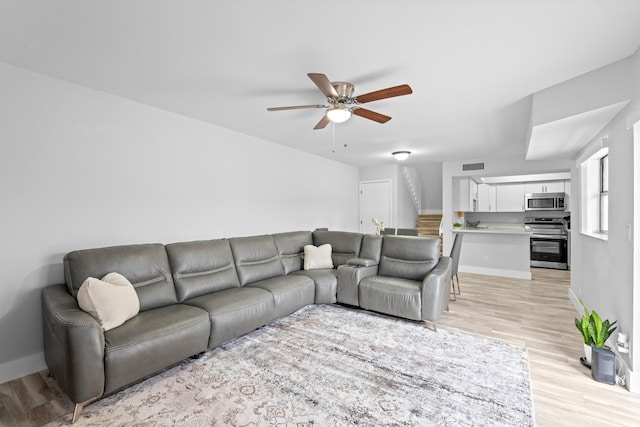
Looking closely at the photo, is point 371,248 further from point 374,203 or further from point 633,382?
point 374,203

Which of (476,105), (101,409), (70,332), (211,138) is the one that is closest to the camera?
(70,332)

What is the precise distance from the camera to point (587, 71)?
2.37 meters

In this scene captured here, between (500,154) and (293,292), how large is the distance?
4808 mm

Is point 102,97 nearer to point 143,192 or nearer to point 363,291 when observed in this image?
point 143,192

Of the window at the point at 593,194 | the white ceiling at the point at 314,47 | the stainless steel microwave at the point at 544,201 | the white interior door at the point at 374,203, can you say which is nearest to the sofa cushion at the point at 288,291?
the white ceiling at the point at 314,47

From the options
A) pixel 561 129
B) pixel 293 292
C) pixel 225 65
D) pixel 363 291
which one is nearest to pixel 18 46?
pixel 225 65

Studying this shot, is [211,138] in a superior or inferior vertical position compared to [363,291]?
superior

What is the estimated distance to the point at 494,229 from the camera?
6.58m

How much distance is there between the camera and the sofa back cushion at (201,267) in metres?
3.02

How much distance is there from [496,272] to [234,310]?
5.51 metres

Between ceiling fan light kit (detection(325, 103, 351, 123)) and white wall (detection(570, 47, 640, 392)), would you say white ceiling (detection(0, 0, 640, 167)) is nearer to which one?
ceiling fan light kit (detection(325, 103, 351, 123))

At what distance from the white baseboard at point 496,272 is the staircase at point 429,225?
1.68 meters

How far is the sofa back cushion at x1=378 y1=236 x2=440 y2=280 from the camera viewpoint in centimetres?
379

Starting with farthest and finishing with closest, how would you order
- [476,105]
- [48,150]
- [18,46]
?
[476,105]
[48,150]
[18,46]
